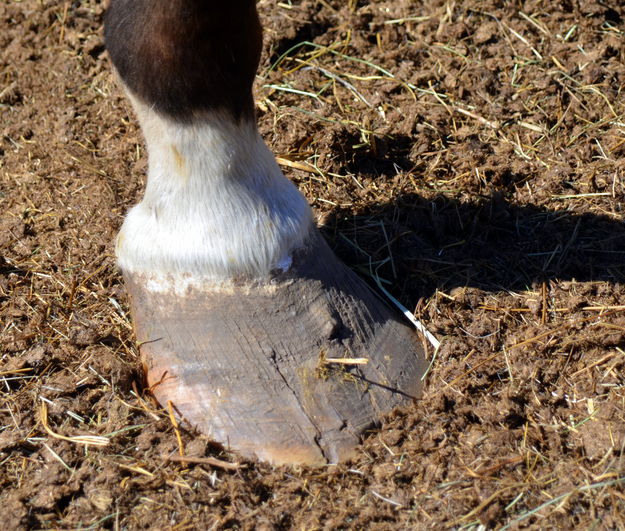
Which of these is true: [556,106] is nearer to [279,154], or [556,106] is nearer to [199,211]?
[279,154]

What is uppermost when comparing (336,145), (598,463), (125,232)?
(125,232)

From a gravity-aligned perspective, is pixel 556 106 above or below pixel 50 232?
below

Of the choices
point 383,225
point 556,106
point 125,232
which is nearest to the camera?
point 125,232

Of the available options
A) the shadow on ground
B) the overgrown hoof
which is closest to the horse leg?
the overgrown hoof

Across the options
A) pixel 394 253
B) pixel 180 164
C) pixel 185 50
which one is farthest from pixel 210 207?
pixel 394 253

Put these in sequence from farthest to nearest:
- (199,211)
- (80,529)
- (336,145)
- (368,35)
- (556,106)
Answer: (368,35) → (556,106) → (336,145) → (199,211) → (80,529)

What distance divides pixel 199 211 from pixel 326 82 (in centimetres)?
157

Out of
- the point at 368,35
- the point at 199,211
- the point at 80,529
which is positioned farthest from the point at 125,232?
the point at 368,35

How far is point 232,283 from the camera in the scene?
2445 mm

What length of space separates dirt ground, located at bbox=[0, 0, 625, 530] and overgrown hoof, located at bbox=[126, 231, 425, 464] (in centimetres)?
7

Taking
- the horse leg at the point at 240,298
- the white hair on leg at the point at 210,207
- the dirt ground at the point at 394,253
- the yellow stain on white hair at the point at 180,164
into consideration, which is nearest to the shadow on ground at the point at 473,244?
the dirt ground at the point at 394,253

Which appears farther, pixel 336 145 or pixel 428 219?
pixel 336 145

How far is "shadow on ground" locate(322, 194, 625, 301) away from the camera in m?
2.91

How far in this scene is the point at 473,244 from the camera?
3061 millimetres
